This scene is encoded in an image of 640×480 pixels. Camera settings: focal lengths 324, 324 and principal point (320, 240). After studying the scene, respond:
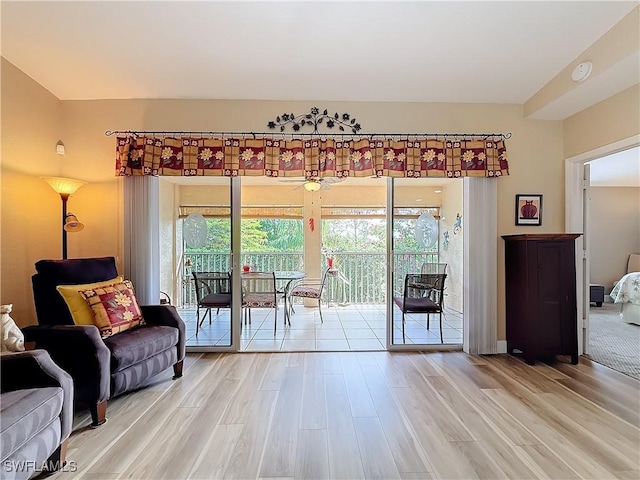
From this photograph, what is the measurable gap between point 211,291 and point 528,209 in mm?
3548

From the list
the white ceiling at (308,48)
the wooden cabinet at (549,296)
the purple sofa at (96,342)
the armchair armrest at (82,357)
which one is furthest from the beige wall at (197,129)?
the armchair armrest at (82,357)

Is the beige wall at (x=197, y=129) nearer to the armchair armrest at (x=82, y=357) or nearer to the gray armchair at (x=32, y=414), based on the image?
the armchair armrest at (x=82, y=357)

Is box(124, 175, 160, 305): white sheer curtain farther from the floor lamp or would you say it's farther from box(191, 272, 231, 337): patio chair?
box(191, 272, 231, 337): patio chair

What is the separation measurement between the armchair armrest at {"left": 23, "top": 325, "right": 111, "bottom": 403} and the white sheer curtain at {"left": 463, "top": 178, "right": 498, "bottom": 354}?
3.25 meters

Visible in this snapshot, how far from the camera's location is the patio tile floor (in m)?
3.58

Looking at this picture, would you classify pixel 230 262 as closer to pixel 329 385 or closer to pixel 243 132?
pixel 243 132

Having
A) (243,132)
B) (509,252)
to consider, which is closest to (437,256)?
(509,252)

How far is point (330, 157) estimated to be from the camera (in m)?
3.26

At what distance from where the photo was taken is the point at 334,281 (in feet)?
19.5

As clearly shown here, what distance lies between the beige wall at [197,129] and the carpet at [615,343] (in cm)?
100

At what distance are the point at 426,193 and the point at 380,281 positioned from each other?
248 centimetres

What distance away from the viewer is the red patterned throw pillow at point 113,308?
2.46m

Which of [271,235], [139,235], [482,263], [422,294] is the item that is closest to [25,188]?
[139,235]

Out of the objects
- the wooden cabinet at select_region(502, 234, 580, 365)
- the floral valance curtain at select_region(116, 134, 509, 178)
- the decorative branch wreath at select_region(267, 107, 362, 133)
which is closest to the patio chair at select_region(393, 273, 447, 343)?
the wooden cabinet at select_region(502, 234, 580, 365)
